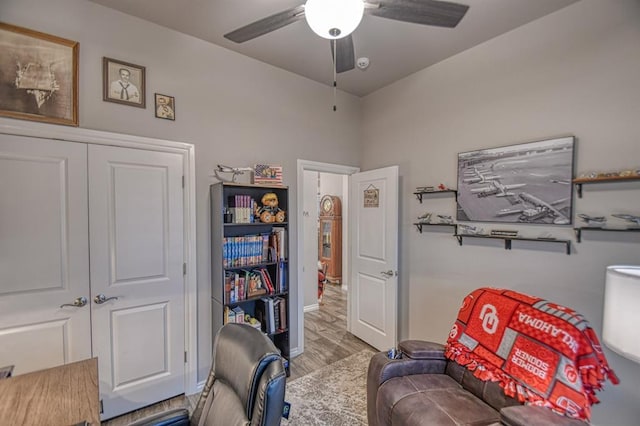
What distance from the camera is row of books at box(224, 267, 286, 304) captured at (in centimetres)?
248

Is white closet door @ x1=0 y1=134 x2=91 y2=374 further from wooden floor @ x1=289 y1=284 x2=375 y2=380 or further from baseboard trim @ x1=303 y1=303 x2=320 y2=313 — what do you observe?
baseboard trim @ x1=303 y1=303 x2=320 y2=313

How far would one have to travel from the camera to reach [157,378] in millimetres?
2312

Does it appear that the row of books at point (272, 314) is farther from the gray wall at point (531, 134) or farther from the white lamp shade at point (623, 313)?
the white lamp shade at point (623, 313)

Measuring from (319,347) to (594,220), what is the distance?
2.77 meters

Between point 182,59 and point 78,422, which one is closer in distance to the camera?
point 78,422

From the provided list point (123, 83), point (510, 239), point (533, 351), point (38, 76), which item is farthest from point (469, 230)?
point (38, 76)

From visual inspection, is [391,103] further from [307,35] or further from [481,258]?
[481,258]

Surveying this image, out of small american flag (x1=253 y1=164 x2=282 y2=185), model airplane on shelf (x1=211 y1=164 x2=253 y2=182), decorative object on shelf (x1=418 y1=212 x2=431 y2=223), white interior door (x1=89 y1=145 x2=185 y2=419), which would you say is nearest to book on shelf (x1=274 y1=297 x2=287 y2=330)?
white interior door (x1=89 y1=145 x2=185 y2=419)

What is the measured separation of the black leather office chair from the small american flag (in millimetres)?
1537

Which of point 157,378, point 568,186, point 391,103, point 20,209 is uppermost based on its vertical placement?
point 391,103

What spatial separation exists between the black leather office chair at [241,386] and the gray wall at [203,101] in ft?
4.34

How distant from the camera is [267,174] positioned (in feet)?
8.82

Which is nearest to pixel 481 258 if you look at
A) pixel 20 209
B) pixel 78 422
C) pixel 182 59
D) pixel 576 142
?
pixel 576 142

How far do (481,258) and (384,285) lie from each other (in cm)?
102
